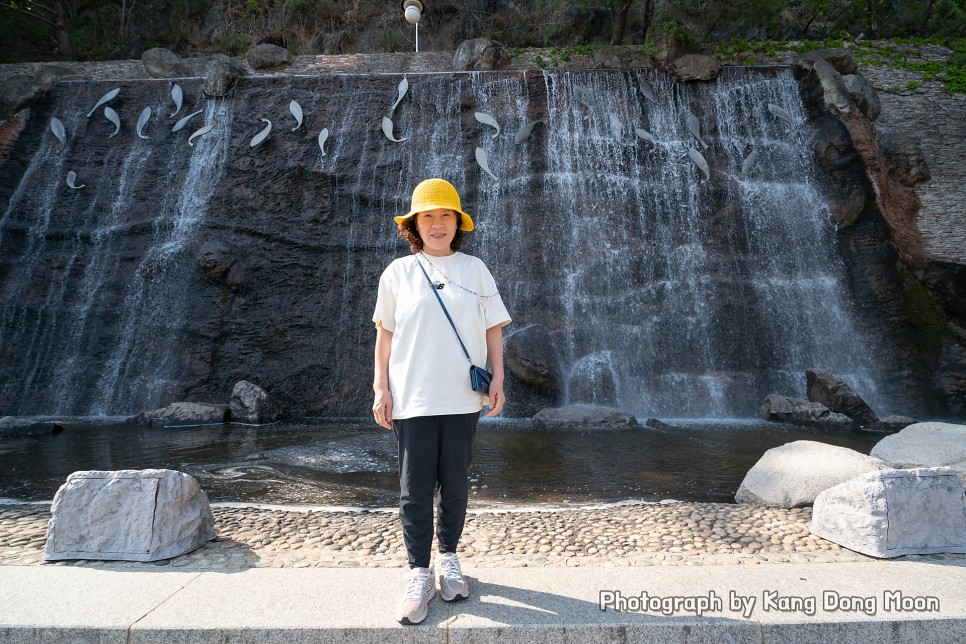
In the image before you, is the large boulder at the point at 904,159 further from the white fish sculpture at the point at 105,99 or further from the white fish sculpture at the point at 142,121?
the white fish sculpture at the point at 105,99

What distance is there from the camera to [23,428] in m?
8.02

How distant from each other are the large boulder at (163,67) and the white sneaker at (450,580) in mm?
16667

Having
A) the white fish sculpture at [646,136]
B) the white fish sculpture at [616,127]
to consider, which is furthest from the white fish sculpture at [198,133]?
the white fish sculpture at [646,136]

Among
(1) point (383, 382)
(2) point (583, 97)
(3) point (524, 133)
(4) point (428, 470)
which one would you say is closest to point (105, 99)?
(3) point (524, 133)

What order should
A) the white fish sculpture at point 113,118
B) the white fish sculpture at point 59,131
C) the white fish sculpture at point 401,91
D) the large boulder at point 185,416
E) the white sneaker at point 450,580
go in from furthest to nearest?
1. the white fish sculpture at point 401,91
2. the white fish sculpture at point 113,118
3. the white fish sculpture at point 59,131
4. the large boulder at point 185,416
5. the white sneaker at point 450,580

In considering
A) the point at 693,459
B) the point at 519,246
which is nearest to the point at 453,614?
the point at 693,459

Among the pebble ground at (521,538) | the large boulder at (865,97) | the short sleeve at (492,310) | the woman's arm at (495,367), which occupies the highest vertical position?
the large boulder at (865,97)

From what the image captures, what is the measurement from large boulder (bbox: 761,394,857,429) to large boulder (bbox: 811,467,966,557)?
238 inches

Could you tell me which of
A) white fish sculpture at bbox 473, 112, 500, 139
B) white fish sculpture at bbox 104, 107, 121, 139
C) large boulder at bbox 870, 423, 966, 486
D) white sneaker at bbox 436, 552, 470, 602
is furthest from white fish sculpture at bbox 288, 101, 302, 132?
white sneaker at bbox 436, 552, 470, 602

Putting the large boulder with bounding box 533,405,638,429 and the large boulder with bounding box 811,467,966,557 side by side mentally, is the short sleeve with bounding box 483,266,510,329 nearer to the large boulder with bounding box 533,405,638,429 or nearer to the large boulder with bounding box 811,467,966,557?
the large boulder with bounding box 811,467,966,557

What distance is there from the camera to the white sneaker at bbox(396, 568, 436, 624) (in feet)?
7.36

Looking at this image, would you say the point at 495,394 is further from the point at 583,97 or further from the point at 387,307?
the point at 583,97

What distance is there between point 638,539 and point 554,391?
6.48 m

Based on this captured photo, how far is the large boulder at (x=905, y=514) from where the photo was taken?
3.02 meters
